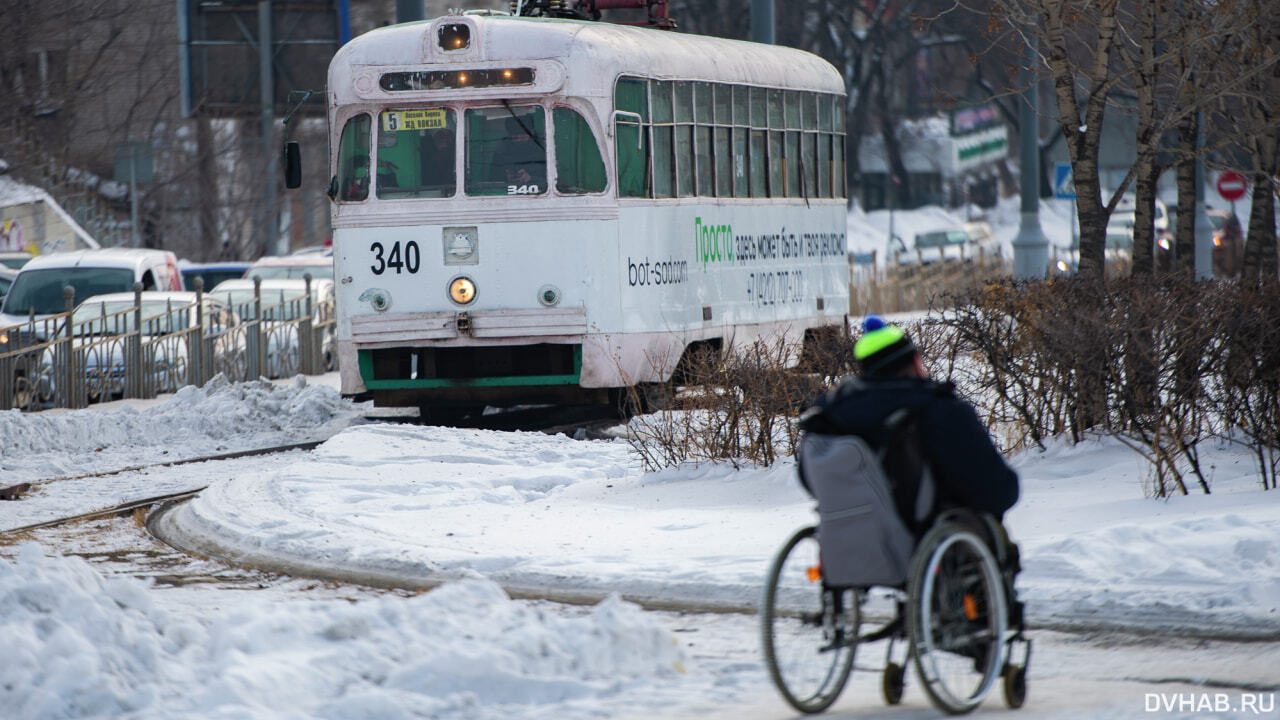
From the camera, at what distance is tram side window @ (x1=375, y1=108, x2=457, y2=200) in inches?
642

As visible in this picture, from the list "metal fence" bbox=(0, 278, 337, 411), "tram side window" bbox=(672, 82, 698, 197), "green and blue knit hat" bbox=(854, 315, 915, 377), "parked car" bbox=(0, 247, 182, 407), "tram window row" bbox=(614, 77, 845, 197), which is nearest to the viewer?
"green and blue knit hat" bbox=(854, 315, 915, 377)

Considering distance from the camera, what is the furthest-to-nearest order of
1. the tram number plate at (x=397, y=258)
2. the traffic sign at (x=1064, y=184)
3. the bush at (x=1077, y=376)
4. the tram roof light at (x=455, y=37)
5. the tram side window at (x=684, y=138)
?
the traffic sign at (x=1064, y=184) < the tram side window at (x=684, y=138) < the tram number plate at (x=397, y=258) < the tram roof light at (x=455, y=37) < the bush at (x=1077, y=376)

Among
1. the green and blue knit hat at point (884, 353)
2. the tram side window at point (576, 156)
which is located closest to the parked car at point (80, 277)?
the tram side window at point (576, 156)

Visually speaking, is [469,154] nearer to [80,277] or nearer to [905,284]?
[80,277]

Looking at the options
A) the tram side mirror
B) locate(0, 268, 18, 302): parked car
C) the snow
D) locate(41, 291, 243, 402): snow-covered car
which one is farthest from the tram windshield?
locate(0, 268, 18, 302): parked car

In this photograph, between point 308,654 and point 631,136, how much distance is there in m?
10.2

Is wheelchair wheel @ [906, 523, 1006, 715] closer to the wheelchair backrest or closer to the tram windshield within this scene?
the wheelchair backrest

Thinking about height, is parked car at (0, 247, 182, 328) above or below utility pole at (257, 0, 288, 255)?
below

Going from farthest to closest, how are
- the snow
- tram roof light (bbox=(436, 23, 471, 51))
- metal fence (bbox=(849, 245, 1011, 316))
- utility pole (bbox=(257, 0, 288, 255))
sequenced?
utility pole (bbox=(257, 0, 288, 255)), metal fence (bbox=(849, 245, 1011, 316)), tram roof light (bbox=(436, 23, 471, 51)), the snow

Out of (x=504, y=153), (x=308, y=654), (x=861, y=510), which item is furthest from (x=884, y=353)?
(x=504, y=153)

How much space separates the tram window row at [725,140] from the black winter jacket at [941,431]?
34.1 feet

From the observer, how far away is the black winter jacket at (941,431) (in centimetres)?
598

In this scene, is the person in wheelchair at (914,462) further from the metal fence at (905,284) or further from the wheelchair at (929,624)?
the metal fence at (905,284)

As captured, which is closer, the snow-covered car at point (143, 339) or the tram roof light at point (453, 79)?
the tram roof light at point (453, 79)
